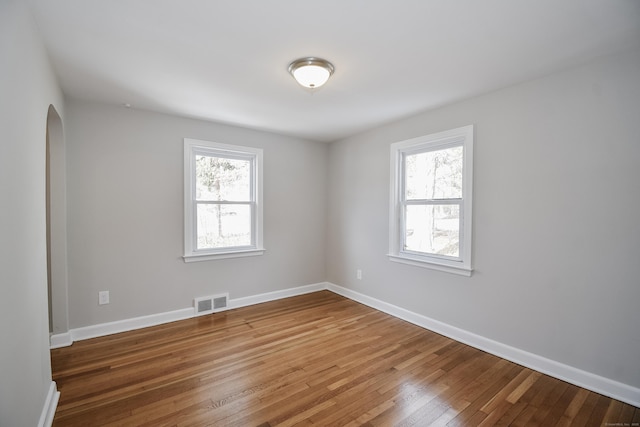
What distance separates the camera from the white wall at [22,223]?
1.26 meters

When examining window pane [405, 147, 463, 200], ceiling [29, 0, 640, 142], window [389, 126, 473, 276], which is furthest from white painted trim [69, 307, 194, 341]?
window pane [405, 147, 463, 200]

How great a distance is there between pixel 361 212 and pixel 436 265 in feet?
4.33

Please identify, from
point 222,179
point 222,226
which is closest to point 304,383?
point 222,226

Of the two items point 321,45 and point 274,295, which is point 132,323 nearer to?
point 274,295

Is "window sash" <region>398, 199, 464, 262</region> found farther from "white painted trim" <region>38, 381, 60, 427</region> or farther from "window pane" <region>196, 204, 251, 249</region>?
"white painted trim" <region>38, 381, 60, 427</region>

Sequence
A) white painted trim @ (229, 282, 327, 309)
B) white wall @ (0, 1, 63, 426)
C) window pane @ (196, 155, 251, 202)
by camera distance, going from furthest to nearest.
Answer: white painted trim @ (229, 282, 327, 309) < window pane @ (196, 155, 251, 202) < white wall @ (0, 1, 63, 426)

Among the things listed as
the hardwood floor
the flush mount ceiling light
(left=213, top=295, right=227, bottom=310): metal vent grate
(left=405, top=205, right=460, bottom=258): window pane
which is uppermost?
the flush mount ceiling light

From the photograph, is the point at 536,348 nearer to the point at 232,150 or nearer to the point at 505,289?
the point at 505,289

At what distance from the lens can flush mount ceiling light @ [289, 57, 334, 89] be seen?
2.17 m

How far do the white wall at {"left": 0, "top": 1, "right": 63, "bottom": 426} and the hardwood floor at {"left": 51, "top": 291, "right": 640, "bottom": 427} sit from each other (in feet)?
1.77

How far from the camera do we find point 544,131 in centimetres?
243

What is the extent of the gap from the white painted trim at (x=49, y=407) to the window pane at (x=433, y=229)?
11.1ft

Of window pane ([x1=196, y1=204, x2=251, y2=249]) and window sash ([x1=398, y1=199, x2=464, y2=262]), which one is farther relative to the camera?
window pane ([x1=196, y1=204, x2=251, y2=249])

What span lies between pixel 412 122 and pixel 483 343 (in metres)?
2.44
